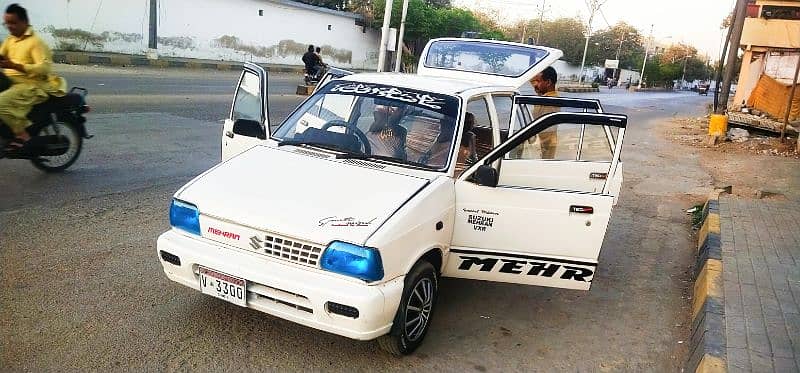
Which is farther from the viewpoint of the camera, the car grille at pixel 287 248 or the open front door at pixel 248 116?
the open front door at pixel 248 116

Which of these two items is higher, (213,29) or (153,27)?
(213,29)

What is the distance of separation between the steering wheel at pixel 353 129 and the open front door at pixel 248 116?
54cm

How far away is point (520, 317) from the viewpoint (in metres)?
4.41

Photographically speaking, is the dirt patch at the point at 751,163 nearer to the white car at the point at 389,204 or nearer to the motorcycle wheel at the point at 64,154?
the white car at the point at 389,204

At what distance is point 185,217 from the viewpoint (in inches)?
136

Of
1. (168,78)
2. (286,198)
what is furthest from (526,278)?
(168,78)

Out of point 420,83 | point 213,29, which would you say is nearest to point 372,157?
point 420,83

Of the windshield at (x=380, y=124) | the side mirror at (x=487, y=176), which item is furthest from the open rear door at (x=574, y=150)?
the side mirror at (x=487, y=176)

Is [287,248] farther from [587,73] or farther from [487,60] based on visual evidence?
[587,73]

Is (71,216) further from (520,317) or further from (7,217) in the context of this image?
(520,317)

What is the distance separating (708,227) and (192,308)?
5535 mm

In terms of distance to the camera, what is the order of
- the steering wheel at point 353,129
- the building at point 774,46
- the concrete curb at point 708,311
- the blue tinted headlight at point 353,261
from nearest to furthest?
the blue tinted headlight at point 353,261 < the concrete curb at point 708,311 < the steering wheel at point 353,129 < the building at point 774,46

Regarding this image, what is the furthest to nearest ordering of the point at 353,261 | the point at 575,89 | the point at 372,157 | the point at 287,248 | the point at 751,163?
the point at 575,89
the point at 751,163
the point at 372,157
the point at 287,248
the point at 353,261

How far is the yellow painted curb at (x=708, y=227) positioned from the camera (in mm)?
6457
